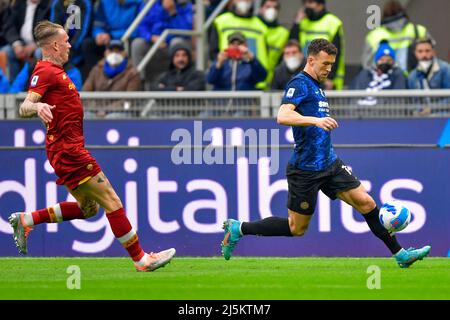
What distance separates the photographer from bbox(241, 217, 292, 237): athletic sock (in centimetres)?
1234

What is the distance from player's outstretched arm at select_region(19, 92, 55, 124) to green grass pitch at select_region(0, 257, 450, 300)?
1.49m

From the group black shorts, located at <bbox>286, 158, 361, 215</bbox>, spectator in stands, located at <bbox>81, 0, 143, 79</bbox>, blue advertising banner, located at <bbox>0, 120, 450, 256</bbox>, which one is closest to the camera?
black shorts, located at <bbox>286, 158, 361, 215</bbox>

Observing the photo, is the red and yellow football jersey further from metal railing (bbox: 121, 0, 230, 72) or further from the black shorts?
metal railing (bbox: 121, 0, 230, 72)

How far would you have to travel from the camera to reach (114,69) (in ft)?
54.9

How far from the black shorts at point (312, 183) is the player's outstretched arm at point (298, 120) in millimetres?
770

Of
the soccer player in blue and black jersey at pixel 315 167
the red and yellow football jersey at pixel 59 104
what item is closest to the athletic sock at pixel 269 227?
the soccer player in blue and black jersey at pixel 315 167

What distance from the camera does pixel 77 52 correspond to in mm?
17500

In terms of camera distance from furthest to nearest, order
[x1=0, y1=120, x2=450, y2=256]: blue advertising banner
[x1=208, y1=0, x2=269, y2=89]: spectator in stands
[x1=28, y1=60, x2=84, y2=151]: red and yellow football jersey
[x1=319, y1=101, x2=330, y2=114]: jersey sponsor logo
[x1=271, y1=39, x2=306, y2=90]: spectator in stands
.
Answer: [x1=208, y1=0, x2=269, y2=89]: spectator in stands, [x1=271, y1=39, x2=306, y2=90]: spectator in stands, [x1=0, y1=120, x2=450, y2=256]: blue advertising banner, [x1=319, y1=101, x2=330, y2=114]: jersey sponsor logo, [x1=28, y1=60, x2=84, y2=151]: red and yellow football jersey

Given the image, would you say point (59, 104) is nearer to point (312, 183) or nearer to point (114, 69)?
point (312, 183)

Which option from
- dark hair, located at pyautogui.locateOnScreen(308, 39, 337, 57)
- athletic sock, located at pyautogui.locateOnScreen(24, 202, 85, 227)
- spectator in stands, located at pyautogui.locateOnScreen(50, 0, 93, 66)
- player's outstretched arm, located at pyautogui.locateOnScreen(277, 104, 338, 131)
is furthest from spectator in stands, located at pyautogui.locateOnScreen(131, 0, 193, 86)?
player's outstretched arm, located at pyautogui.locateOnScreen(277, 104, 338, 131)

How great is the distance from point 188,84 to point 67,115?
15.8 ft

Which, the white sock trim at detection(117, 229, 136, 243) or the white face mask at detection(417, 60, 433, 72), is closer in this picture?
A: the white sock trim at detection(117, 229, 136, 243)

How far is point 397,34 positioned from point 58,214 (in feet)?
21.0
